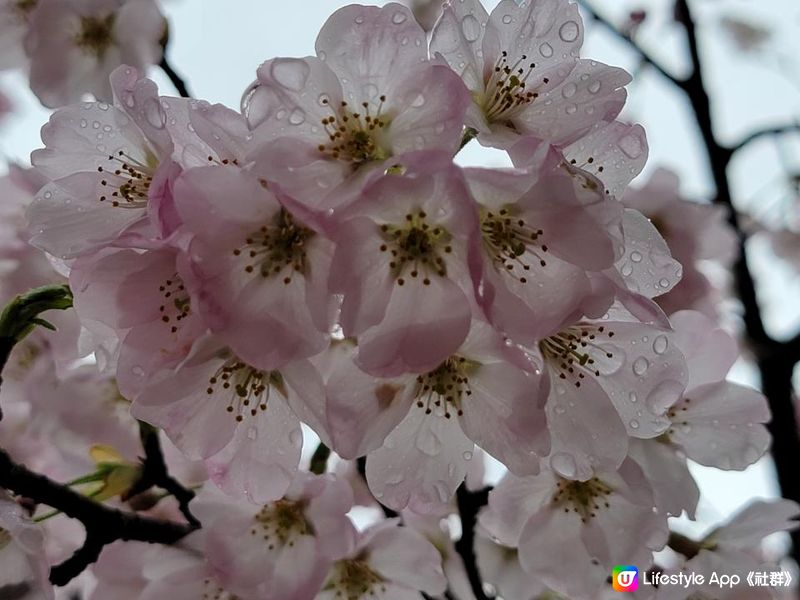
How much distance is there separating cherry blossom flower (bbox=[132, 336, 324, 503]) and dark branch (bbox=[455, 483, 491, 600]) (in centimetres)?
36

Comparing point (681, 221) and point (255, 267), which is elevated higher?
point (255, 267)

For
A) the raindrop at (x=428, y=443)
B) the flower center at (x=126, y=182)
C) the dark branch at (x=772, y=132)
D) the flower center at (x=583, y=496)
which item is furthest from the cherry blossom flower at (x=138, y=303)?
the dark branch at (x=772, y=132)

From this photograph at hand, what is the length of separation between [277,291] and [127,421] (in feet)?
1.93

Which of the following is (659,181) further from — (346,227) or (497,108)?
(346,227)

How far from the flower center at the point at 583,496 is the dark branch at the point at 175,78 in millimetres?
713

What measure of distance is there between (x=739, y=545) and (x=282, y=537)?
0.59 meters

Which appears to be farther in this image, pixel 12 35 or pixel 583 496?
pixel 12 35

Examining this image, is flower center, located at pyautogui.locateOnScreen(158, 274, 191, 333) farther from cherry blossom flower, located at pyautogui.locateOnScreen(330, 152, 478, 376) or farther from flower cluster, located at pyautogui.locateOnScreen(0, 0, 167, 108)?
flower cluster, located at pyautogui.locateOnScreen(0, 0, 167, 108)

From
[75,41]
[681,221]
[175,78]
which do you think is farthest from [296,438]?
[681,221]

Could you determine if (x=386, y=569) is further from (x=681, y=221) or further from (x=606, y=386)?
(x=681, y=221)

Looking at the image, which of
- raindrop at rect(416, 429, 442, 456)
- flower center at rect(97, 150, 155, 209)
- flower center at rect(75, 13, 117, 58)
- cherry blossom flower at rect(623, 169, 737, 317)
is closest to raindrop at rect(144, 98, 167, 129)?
flower center at rect(97, 150, 155, 209)

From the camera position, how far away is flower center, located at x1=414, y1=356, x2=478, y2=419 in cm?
70

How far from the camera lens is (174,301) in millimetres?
642

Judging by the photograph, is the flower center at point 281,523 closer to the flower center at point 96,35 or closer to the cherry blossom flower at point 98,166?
the cherry blossom flower at point 98,166
